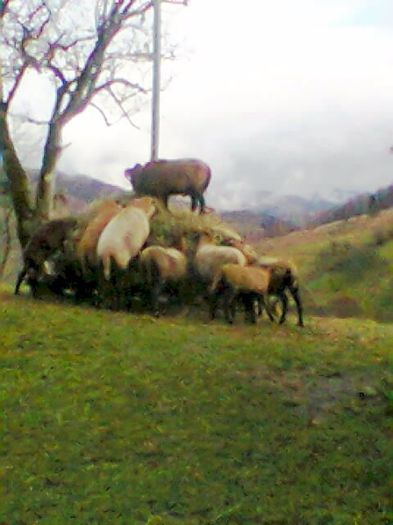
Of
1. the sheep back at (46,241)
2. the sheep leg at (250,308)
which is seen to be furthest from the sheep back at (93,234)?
the sheep leg at (250,308)

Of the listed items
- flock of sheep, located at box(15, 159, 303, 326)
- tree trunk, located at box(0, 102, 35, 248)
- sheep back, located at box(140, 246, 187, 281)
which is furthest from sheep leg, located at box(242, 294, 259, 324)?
tree trunk, located at box(0, 102, 35, 248)

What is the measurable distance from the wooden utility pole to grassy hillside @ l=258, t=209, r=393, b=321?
313 inches

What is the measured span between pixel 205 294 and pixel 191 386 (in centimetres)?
428

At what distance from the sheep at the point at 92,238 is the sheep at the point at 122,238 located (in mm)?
179

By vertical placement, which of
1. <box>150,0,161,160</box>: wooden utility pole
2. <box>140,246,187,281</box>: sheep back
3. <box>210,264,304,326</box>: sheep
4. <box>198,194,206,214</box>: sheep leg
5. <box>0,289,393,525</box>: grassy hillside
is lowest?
<box>0,289,393,525</box>: grassy hillside

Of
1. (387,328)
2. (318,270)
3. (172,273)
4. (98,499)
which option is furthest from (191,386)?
(318,270)

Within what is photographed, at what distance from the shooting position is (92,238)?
571 inches

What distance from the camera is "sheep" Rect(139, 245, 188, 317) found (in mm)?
13812

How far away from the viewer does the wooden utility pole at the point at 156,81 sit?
1927 centimetres

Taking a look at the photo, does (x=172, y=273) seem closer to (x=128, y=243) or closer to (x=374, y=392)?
(x=128, y=243)

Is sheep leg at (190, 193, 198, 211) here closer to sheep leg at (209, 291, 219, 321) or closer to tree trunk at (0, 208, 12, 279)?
sheep leg at (209, 291, 219, 321)

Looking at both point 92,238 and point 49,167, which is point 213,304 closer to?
point 92,238

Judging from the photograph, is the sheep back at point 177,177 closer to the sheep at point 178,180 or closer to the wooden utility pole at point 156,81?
the sheep at point 178,180

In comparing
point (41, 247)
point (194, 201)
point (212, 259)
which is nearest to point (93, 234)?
point (41, 247)
